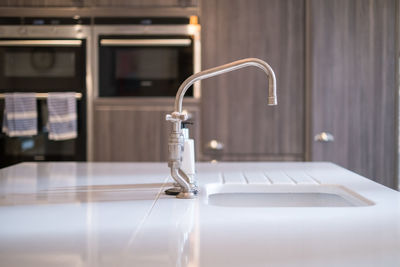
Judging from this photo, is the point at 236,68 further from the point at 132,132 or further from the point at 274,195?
the point at 132,132

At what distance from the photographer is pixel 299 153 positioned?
10.9ft

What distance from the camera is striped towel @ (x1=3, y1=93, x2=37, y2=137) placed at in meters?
3.24

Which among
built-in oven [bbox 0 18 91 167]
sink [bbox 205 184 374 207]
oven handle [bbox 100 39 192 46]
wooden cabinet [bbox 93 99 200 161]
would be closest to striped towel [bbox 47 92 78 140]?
built-in oven [bbox 0 18 91 167]

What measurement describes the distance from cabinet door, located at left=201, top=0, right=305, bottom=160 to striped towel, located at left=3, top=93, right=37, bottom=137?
1.12 m

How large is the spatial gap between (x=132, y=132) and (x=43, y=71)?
2.36 ft

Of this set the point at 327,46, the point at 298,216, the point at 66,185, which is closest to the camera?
the point at 298,216

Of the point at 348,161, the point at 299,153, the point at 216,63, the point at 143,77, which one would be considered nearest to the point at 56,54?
the point at 143,77

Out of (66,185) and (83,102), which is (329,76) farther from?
(66,185)

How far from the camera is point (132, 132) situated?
10.8 feet

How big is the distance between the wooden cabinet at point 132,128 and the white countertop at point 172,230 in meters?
1.65

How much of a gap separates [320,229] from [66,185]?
91 cm

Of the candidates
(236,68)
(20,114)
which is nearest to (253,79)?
(20,114)

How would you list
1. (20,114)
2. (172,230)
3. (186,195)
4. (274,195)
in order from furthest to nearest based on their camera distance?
(20,114) → (274,195) → (186,195) → (172,230)

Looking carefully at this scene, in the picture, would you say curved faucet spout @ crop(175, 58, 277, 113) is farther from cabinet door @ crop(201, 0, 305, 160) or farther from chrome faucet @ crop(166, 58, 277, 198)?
cabinet door @ crop(201, 0, 305, 160)
